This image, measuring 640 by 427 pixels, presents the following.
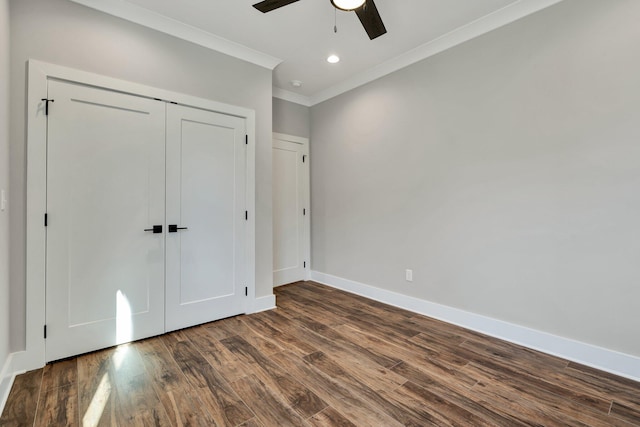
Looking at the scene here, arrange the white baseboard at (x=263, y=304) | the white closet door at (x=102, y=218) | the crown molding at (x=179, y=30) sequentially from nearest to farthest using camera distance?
the white closet door at (x=102, y=218) < the crown molding at (x=179, y=30) < the white baseboard at (x=263, y=304)

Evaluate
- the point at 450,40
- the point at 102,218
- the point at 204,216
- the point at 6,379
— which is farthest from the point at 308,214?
the point at 6,379

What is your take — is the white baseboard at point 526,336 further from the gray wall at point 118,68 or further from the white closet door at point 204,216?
the white closet door at point 204,216

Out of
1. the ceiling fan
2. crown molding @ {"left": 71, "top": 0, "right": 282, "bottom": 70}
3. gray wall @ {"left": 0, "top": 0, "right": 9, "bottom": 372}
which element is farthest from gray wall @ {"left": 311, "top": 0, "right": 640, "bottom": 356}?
gray wall @ {"left": 0, "top": 0, "right": 9, "bottom": 372}

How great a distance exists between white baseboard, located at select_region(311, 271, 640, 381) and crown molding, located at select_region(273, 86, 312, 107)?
120 inches

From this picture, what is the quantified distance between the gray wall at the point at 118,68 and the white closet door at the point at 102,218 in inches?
6.6

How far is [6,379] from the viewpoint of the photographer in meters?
1.90

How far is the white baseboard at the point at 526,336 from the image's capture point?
210 centimetres

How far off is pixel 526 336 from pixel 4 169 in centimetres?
426

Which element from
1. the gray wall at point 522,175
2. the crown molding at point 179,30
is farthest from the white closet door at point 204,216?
the gray wall at point 522,175

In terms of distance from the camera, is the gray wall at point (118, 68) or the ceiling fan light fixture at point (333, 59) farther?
the ceiling fan light fixture at point (333, 59)

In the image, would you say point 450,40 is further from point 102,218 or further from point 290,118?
point 102,218

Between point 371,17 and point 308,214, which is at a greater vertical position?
point 371,17

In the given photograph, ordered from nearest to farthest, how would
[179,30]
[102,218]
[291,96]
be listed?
[102,218], [179,30], [291,96]

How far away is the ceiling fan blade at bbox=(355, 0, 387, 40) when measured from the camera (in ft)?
6.42
